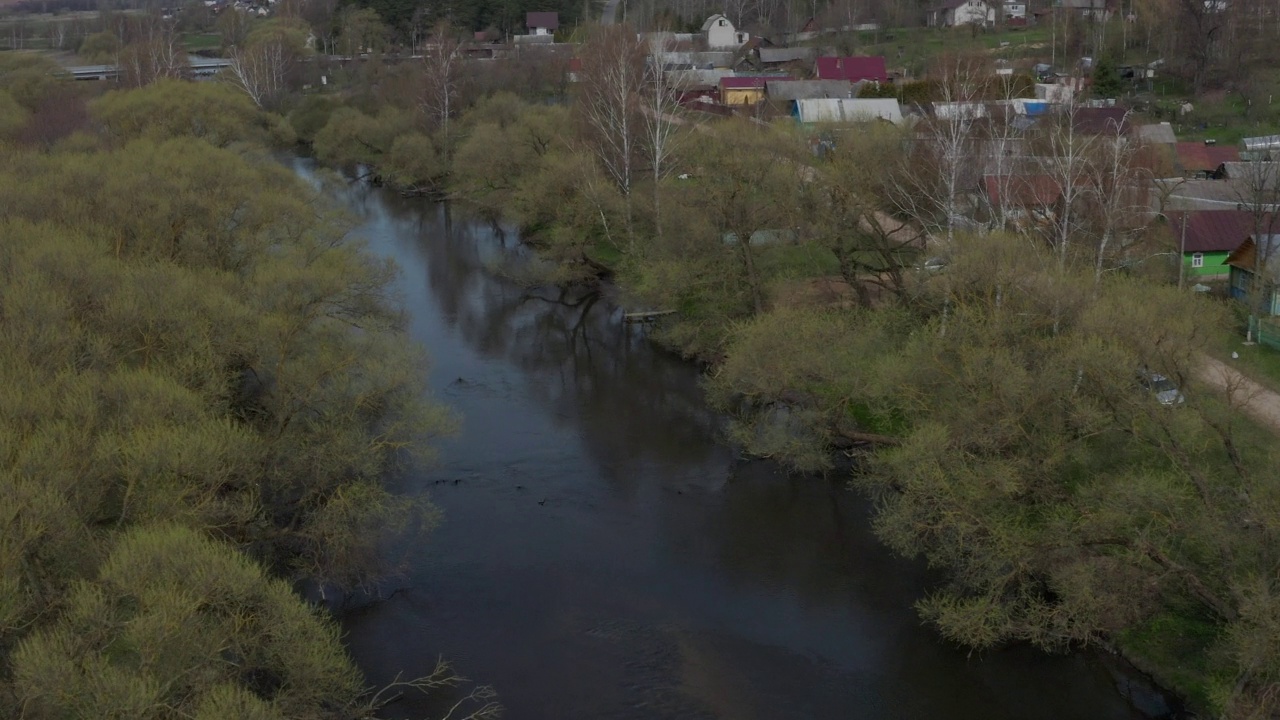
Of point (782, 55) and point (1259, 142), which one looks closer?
point (1259, 142)

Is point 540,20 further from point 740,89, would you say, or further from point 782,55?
point 740,89

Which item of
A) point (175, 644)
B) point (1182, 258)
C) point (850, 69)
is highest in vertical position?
point (850, 69)

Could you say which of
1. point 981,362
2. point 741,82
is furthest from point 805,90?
point 981,362

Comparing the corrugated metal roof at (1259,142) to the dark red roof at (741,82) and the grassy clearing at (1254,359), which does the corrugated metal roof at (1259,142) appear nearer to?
the grassy clearing at (1254,359)

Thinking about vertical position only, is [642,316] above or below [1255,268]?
below


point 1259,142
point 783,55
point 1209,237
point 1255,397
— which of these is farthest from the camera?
point 783,55

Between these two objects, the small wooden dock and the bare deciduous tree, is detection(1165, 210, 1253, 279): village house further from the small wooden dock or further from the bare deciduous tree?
the bare deciduous tree

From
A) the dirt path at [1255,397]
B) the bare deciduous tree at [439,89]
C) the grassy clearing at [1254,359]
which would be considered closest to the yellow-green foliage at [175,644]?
the dirt path at [1255,397]
